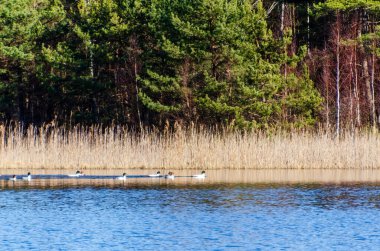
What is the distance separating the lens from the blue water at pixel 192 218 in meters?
16.3

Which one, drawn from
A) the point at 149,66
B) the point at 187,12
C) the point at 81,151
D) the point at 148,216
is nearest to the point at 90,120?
the point at 149,66

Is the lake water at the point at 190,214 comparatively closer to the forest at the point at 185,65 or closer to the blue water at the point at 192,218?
the blue water at the point at 192,218

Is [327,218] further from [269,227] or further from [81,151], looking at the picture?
[81,151]

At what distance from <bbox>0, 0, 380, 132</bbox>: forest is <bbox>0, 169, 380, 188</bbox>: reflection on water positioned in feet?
22.5

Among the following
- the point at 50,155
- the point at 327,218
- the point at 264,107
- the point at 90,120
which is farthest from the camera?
the point at 90,120

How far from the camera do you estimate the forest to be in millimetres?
37875

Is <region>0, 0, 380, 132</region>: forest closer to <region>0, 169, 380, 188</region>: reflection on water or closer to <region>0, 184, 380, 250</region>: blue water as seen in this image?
<region>0, 169, 380, 188</region>: reflection on water

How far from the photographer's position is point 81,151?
3130cm

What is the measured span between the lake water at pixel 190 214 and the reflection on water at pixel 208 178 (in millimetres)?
59

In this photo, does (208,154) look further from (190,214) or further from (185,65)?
(190,214)

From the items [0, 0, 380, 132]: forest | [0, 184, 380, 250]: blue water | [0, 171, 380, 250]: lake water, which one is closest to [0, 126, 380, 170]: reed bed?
[0, 171, 380, 250]: lake water

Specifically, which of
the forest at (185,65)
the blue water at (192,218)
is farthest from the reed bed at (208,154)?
the forest at (185,65)

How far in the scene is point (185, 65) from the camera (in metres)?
38.4

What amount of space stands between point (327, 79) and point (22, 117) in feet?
48.0
